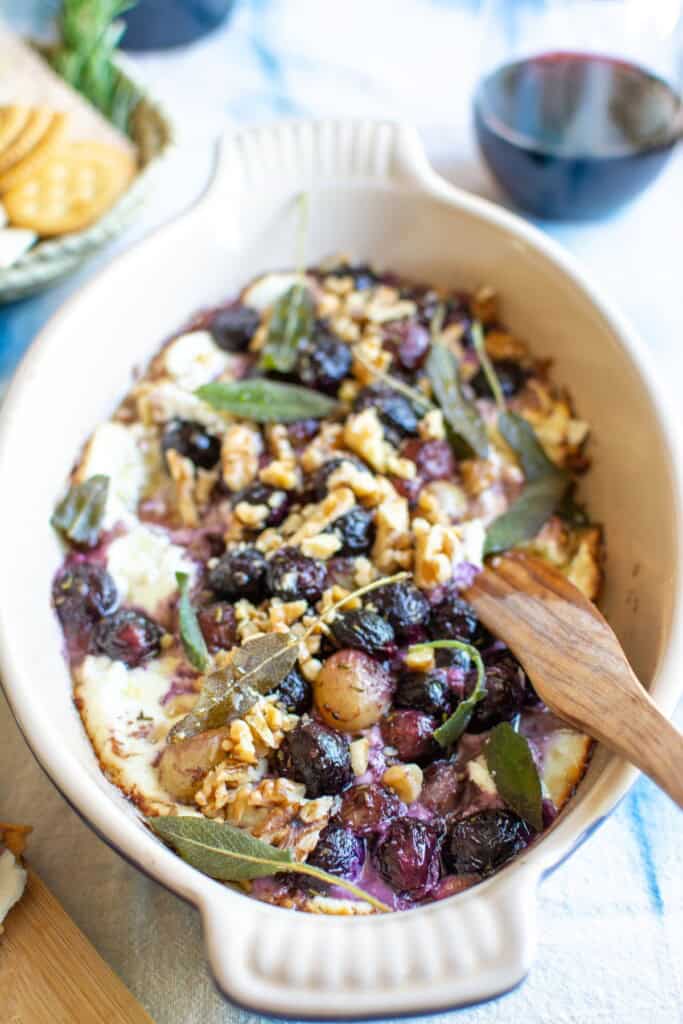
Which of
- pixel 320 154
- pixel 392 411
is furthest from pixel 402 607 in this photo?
pixel 320 154

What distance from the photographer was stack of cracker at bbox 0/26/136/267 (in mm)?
1878

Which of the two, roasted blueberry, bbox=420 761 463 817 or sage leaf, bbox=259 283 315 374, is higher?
→ sage leaf, bbox=259 283 315 374

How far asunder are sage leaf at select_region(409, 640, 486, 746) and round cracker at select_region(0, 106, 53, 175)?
1245mm

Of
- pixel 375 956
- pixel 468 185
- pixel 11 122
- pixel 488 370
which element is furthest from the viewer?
pixel 468 185

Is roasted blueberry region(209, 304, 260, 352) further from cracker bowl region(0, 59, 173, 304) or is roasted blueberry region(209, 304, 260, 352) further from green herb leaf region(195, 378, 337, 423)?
cracker bowl region(0, 59, 173, 304)

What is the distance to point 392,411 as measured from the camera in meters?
1.63

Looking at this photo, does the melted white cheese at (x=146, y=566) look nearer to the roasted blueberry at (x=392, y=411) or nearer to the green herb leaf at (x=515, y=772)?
the roasted blueberry at (x=392, y=411)

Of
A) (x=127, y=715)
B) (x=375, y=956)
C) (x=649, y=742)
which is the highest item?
(x=649, y=742)

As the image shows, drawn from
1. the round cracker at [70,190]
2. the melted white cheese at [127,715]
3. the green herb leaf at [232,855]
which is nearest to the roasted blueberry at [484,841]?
the green herb leaf at [232,855]

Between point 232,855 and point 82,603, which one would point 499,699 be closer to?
point 232,855

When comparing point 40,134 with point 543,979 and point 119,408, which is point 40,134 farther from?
point 543,979

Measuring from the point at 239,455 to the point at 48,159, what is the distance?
2.55ft

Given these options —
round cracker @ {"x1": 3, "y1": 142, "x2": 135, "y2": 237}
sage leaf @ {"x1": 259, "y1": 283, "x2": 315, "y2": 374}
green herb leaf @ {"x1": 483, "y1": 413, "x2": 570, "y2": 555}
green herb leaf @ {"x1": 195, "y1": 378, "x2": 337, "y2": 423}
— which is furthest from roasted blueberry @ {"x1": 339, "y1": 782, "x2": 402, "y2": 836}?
round cracker @ {"x1": 3, "y1": 142, "x2": 135, "y2": 237}

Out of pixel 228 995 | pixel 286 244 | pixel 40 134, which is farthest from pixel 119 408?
pixel 228 995
